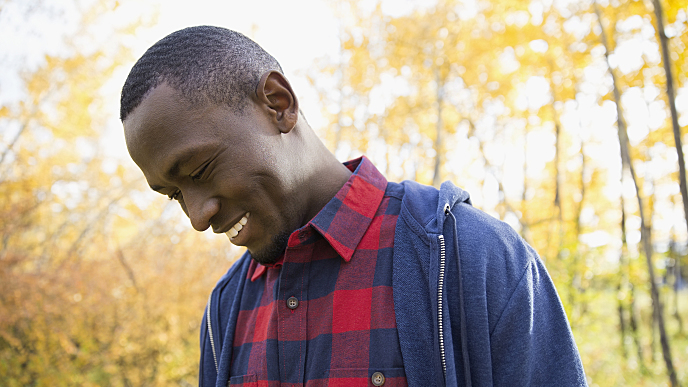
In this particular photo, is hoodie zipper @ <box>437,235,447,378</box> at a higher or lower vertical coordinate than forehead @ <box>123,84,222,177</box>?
lower

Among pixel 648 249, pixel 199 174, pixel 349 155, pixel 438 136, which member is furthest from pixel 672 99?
pixel 349 155

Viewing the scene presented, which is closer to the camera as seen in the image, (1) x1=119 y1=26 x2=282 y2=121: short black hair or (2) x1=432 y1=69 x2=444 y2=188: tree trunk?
(1) x1=119 y1=26 x2=282 y2=121: short black hair

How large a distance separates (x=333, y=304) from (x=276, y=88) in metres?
0.65

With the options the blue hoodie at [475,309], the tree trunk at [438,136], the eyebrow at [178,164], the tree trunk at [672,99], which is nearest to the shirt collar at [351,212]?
the blue hoodie at [475,309]

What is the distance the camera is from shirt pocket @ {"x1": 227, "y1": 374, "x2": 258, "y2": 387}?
4.39ft

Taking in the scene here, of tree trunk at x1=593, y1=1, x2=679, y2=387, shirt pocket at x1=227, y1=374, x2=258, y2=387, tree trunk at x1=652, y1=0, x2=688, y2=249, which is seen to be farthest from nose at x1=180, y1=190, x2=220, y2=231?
tree trunk at x1=593, y1=1, x2=679, y2=387

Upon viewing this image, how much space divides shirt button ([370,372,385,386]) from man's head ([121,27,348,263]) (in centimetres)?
49

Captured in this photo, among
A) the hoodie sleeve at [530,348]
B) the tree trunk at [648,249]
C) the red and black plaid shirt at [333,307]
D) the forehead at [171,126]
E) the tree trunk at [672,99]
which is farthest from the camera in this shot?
the tree trunk at [648,249]

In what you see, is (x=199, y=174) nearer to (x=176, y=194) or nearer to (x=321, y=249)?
(x=176, y=194)

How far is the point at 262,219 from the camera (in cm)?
138

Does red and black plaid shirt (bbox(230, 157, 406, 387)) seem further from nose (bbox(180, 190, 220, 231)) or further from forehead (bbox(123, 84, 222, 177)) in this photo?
forehead (bbox(123, 84, 222, 177))

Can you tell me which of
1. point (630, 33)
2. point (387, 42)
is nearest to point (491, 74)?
point (387, 42)

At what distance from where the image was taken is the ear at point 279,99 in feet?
4.54

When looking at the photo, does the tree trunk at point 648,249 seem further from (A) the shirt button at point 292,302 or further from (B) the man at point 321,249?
(A) the shirt button at point 292,302
